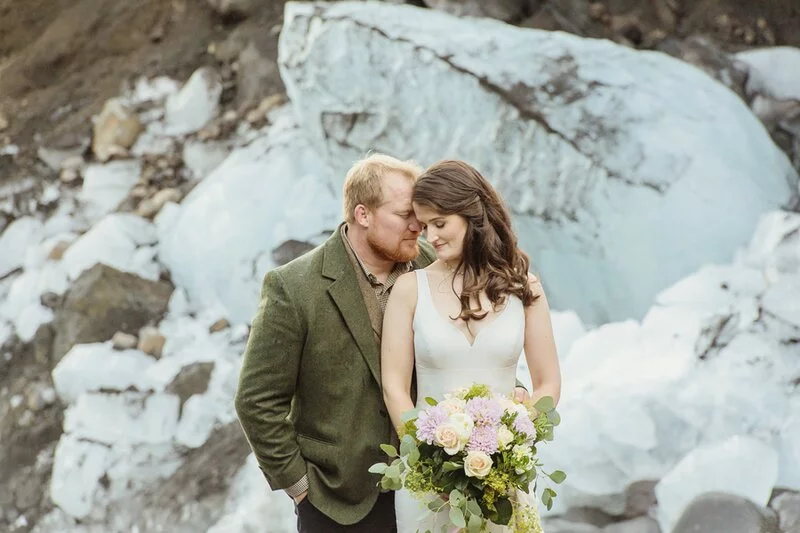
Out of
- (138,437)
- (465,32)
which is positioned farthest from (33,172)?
(465,32)

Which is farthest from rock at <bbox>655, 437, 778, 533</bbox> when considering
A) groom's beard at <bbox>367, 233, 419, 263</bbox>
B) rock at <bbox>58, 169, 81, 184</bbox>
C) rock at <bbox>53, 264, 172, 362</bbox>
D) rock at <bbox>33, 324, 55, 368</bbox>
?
rock at <bbox>58, 169, 81, 184</bbox>

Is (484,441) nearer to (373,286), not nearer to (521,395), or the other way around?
(521,395)

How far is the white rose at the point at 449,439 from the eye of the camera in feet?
7.22

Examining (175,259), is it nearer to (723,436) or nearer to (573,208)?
(573,208)

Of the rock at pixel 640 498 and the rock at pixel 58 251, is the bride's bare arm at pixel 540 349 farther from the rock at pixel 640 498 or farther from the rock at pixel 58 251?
the rock at pixel 58 251

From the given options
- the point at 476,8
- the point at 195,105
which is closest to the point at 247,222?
the point at 195,105

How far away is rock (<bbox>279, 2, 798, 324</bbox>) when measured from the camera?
5.28 metres

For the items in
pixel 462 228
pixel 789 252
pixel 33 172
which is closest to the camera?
pixel 462 228

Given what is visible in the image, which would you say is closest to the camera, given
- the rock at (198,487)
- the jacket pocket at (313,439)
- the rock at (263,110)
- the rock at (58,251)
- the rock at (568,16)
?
the jacket pocket at (313,439)

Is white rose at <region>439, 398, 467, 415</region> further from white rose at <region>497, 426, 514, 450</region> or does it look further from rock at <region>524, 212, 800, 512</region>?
rock at <region>524, 212, 800, 512</region>

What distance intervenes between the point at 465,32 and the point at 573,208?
1.19 m

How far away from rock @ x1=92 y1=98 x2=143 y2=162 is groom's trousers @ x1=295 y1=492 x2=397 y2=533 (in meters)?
5.14

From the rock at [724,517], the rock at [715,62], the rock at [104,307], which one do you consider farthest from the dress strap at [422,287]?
the rock at [715,62]

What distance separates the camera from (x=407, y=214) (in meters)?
2.57
